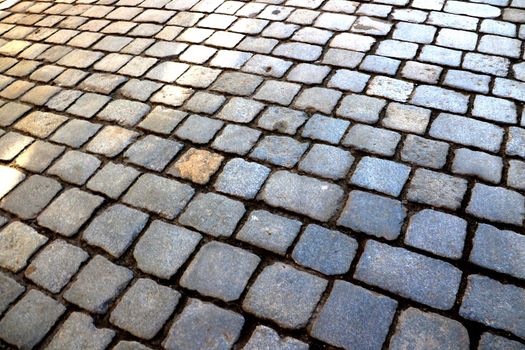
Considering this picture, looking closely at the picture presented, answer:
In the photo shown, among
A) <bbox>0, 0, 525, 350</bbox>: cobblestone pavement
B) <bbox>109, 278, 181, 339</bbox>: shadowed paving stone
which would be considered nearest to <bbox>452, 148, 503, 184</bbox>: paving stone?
<bbox>0, 0, 525, 350</bbox>: cobblestone pavement

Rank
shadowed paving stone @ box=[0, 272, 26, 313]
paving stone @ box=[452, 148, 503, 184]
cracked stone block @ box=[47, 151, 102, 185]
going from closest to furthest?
shadowed paving stone @ box=[0, 272, 26, 313]
paving stone @ box=[452, 148, 503, 184]
cracked stone block @ box=[47, 151, 102, 185]

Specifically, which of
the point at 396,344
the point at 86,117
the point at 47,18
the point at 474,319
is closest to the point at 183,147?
the point at 86,117

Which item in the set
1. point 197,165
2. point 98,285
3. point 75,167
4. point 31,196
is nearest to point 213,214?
point 197,165

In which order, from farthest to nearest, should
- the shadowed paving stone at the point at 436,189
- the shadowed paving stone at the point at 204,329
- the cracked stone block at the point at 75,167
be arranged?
1. the cracked stone block at the point at 75,167
2. the shadowed paving stone at the point at 436,189
3. the shadowed paving stone at the point at 204,329

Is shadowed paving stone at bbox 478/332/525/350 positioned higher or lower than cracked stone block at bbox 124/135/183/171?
lower

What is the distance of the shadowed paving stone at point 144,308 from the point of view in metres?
1.72

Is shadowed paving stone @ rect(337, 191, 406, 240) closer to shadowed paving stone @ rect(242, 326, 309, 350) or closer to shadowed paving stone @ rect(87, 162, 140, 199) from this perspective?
shadowed paving stone @ rect(242, 326, 309, 350)

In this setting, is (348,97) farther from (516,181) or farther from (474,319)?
(474,319)

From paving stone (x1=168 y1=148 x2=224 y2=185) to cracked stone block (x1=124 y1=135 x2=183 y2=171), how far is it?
0.08 meters

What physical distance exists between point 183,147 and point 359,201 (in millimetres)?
1147

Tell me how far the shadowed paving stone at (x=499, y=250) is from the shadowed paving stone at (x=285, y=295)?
0.72 meters

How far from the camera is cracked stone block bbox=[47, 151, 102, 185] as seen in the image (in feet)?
8.01

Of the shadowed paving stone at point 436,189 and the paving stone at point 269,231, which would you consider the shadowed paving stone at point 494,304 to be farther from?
the paving stone at point 269,231

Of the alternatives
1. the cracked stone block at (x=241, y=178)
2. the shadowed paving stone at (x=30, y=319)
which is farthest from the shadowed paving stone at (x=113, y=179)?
the shadowed paving stone at (x=30, y=319)
